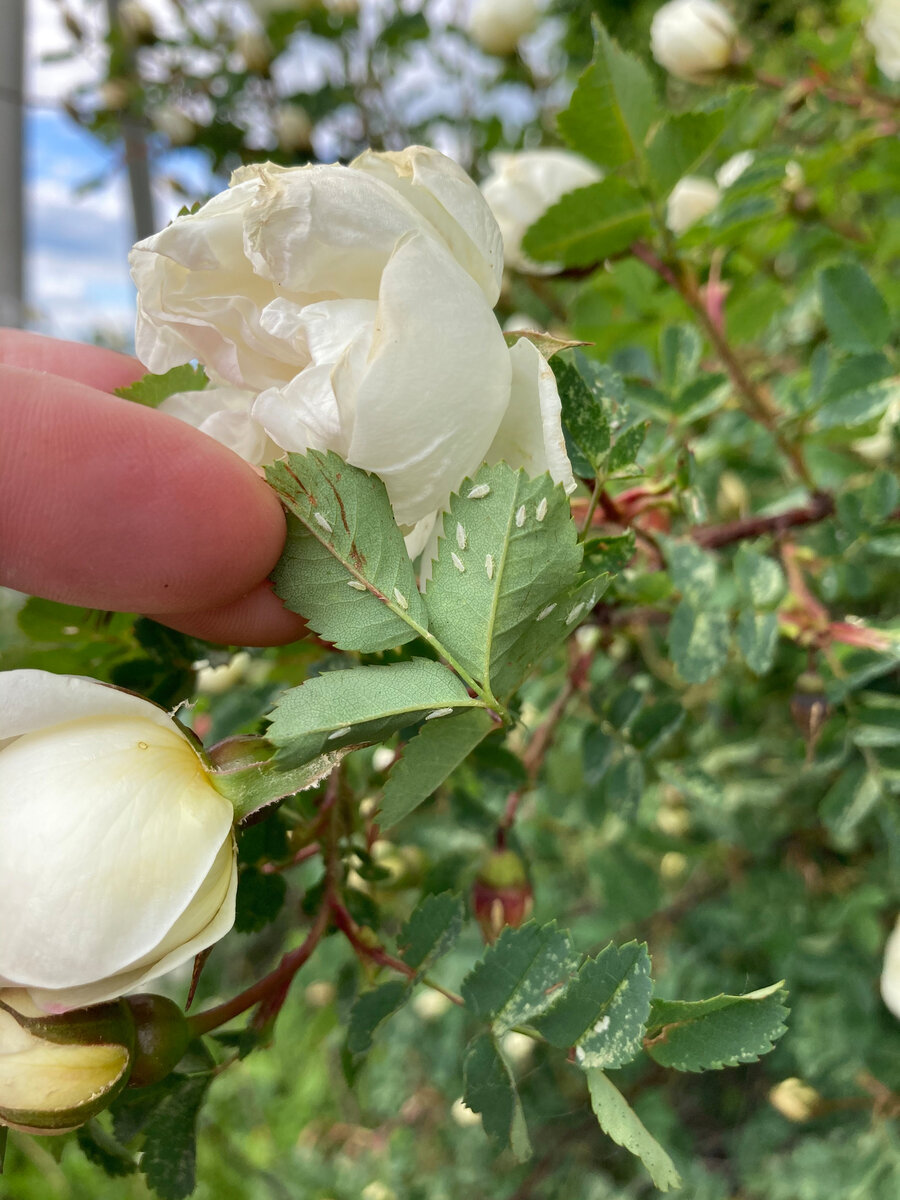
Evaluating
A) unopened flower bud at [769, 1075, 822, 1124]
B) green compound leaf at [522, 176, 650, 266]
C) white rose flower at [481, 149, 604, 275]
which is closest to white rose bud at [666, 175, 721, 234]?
white rose flower at [481, 149, 604, 275]

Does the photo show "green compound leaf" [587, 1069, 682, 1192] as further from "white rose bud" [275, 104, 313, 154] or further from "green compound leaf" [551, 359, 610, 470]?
"white rose bud" [275, 104, 313, 154]

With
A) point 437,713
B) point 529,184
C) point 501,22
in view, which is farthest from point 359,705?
point 501,22

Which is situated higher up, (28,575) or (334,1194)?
(28,575)

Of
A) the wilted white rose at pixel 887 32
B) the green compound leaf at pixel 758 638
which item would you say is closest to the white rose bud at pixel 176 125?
the wilted white rose at pixel 887 32

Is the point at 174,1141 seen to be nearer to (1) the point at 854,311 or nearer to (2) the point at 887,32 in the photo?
(1) the point at 854,311

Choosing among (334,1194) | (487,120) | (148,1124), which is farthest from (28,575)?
(487,120)

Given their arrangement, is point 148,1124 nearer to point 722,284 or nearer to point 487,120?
point 722,284
